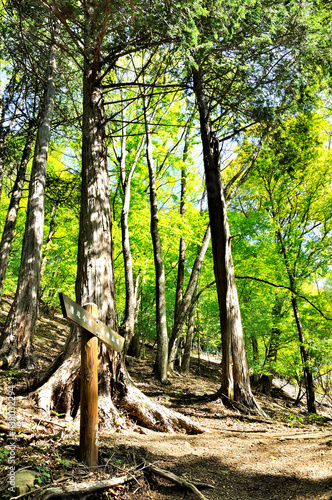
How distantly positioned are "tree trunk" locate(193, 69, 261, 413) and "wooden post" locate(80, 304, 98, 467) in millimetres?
4059

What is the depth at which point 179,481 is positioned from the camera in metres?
2.99

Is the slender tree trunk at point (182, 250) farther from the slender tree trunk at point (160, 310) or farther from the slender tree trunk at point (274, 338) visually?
the slender tree trunk at point (274, 338)

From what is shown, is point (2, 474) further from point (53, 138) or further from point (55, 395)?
point (53, 138)

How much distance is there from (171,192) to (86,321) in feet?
36.5

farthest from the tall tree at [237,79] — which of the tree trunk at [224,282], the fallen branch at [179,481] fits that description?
the fallen branch at [179,481]

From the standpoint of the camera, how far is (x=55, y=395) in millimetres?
3896

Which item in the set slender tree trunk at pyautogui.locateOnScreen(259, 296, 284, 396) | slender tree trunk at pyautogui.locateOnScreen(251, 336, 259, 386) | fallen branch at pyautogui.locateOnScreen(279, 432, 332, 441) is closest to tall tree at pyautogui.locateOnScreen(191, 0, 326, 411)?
fallen branch at pyautogui.locateOnScreen(279, 432, 332, 441)

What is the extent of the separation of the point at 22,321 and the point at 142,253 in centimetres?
649

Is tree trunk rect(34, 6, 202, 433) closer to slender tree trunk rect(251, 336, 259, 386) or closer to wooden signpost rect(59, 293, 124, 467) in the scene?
wooden signpost rect(59, 293, 124, 467)

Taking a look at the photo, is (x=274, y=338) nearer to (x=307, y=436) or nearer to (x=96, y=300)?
(x=307, y=436)

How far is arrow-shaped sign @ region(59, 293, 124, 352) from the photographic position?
2.48m

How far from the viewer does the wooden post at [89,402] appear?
2.83 m

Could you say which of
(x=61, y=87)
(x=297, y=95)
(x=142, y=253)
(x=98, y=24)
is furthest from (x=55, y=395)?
(x=61, y=87)

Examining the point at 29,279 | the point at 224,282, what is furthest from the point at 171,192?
the point at 29,279
